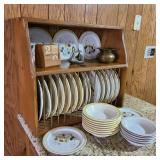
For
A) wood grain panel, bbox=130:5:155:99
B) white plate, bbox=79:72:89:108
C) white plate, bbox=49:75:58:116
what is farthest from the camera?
wood grain panel, bbox=130:5:155:99

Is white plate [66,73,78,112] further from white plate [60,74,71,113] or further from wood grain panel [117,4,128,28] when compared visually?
wood grain panel [117,4,128,28]

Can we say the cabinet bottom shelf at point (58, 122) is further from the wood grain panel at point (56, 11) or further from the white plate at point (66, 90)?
the wood grain panel at point (56, 11)

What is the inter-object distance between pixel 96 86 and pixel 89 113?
0.18 meters

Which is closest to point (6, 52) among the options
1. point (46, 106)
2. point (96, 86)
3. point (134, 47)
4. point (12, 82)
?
point (12, 82)

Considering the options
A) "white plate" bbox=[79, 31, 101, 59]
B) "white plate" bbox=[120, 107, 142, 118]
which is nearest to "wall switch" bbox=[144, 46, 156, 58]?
"white plate" bbox=[79, 31, 101, 59]

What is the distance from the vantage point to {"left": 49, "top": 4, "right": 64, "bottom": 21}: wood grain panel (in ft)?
3.42

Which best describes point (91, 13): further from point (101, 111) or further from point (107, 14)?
point (101, 111)

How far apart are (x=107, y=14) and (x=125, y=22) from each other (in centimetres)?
19

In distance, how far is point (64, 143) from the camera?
77 cm

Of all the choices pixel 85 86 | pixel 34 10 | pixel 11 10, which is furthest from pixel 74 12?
pixel 85 86

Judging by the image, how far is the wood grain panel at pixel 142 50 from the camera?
1464mm

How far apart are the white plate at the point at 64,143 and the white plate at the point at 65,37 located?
0.49 metres

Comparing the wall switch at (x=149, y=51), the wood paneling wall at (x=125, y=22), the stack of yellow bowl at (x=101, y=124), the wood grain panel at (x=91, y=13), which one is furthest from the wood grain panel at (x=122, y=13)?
the stack of yellow bowl at (x=101, y=124)

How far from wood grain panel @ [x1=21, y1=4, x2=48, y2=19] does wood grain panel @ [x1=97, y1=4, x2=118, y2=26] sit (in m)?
0.37
